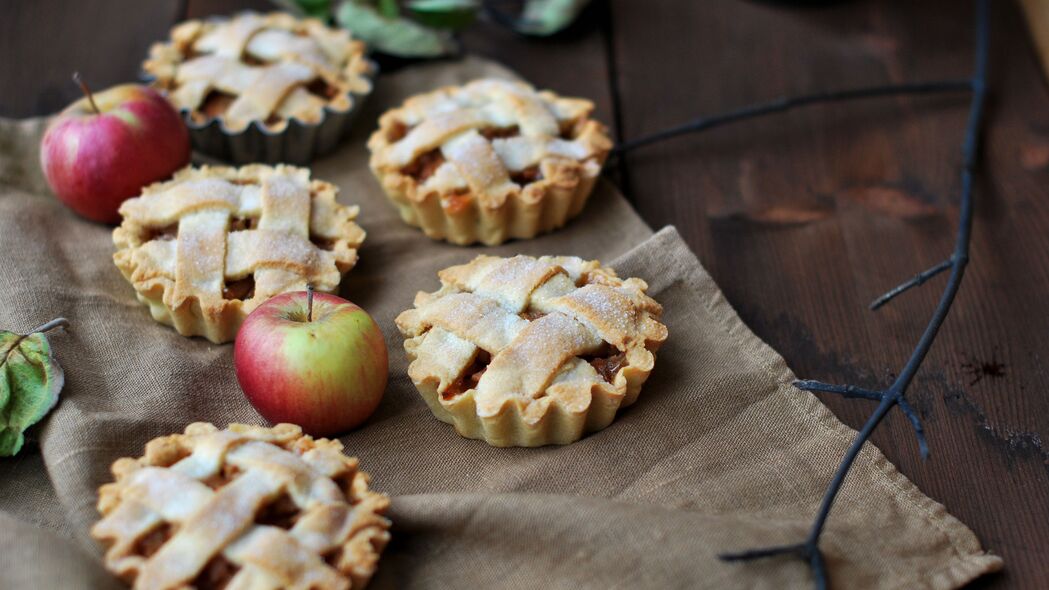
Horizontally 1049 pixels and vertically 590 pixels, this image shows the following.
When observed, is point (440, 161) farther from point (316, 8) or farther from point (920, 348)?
point (920, 348)

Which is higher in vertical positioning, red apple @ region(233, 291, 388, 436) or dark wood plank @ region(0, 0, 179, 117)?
dark wood plank @ region(0, 0, 179, 117)

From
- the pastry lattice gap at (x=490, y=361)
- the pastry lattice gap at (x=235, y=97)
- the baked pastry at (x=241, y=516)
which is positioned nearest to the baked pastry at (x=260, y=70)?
the pastry lattice gap at (x=235, y=97)

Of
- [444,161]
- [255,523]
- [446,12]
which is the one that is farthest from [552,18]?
[255,523]

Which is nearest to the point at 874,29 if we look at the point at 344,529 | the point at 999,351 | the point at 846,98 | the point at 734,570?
the point at 846,98

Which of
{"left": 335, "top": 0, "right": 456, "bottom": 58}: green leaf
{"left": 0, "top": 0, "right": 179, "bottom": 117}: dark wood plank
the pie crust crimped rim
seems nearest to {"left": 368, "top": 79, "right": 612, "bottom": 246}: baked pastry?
the pie crust crimped rim

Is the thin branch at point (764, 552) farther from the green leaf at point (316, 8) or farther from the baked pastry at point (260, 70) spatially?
the green leaf at point (316, 8)

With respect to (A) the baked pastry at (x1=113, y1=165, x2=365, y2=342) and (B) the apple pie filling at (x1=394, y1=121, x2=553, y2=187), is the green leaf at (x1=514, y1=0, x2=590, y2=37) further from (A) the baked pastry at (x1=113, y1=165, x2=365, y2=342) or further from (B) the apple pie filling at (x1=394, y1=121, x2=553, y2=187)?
(A) the baked pastry at (x1=113, y1=165, x2=365, y2=342)
